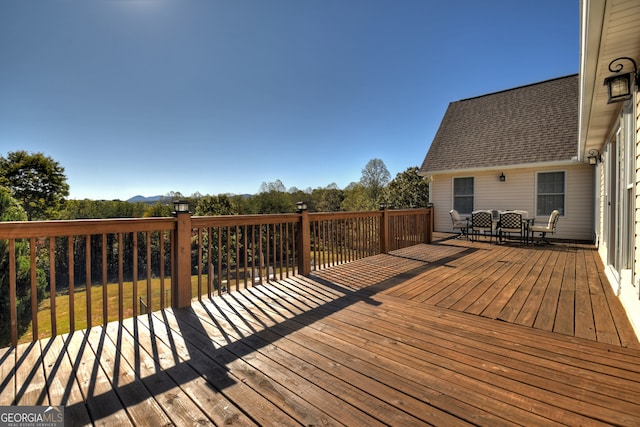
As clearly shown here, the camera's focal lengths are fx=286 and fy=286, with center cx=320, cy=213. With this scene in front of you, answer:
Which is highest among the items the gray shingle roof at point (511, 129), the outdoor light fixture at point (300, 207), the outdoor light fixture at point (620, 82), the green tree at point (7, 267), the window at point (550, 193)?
the gray shingle roof at point (511, 129)

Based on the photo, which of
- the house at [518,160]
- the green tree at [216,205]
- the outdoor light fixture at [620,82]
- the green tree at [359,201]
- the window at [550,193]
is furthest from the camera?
the green tree at [359,201]

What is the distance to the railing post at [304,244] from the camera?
4129 millimetres

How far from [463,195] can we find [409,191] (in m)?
9.98

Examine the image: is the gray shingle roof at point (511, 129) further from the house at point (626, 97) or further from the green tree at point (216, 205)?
the green tree at point (216, 205)

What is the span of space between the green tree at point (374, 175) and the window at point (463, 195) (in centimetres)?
2274

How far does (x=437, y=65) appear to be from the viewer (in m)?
10.4

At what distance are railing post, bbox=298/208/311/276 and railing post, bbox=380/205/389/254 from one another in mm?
2140

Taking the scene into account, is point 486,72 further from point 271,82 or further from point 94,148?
point 94,148

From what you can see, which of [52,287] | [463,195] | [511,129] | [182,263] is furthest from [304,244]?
[511,129]

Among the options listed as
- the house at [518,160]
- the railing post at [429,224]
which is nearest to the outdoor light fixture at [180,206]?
the railing post at [429,224]

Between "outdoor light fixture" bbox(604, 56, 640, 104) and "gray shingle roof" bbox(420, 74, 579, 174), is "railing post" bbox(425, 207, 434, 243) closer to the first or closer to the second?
"gray shingle roof" bbox(420, 74, 579, 174)

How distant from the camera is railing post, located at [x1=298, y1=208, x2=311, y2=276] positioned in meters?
4.13

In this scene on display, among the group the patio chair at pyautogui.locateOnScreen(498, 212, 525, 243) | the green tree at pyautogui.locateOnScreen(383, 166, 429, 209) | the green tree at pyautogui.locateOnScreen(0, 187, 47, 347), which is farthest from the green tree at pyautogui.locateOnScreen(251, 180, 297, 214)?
the patio chair at pyautogui.locateOnScreen(498, 212, 525, 243)

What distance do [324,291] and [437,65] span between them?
407 inches
